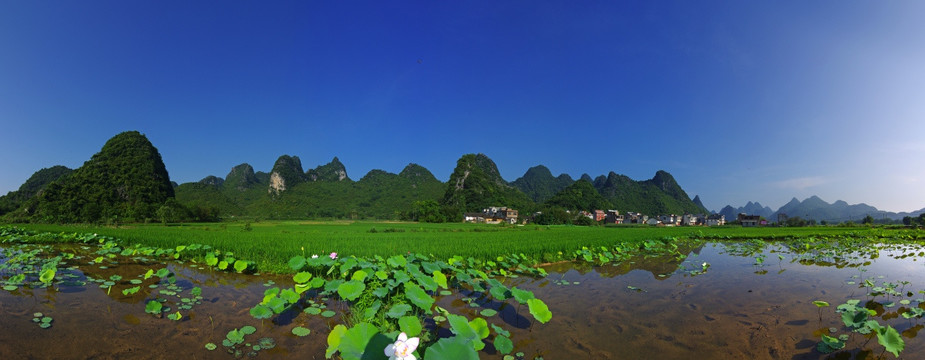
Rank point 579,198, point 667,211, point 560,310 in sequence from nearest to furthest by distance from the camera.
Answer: point 560,310 < point 579,198 < point 667,211

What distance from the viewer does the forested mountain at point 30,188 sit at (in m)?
50.3

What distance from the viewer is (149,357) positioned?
9.80ft

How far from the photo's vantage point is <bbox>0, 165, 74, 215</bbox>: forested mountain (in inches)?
1980

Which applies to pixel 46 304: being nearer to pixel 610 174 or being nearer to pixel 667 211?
pixel 667 211

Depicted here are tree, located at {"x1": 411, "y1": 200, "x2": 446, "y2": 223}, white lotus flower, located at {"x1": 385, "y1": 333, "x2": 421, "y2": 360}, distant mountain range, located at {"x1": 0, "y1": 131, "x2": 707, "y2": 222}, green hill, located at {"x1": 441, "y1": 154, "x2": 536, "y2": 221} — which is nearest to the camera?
white lotus flower, located at {"x1": 385, "y1": 333, "x2": 421, "y2": 360}

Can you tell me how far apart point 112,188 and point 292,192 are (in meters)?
46.9

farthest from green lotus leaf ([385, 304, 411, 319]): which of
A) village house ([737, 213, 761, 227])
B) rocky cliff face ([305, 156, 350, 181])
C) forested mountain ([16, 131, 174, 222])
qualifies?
rocky cliff face ([305, 156, 350, 181])

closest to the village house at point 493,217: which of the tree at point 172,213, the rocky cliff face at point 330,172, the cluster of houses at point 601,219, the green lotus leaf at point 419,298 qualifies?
the cluster of houses at point 601,219

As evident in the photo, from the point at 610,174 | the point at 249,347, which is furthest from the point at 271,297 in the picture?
the point at 610,174

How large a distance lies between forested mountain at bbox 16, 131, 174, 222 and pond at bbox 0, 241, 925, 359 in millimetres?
45449

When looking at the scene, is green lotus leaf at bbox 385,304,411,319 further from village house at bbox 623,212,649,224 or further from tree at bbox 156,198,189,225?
village house at bbox 623,212,649,224

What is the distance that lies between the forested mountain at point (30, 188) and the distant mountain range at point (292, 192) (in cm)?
14

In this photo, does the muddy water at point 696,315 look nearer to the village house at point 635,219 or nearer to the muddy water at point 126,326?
the muddy water at point 126,326

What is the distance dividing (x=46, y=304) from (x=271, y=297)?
3.04 meters
